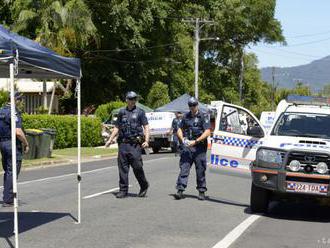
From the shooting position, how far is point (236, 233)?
9.36 m

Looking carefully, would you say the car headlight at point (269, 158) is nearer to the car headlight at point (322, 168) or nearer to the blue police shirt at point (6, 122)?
the car headlight at point (322, 168)

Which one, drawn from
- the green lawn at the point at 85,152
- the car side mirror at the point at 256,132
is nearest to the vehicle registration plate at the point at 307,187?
the car side mirror at the point at 256,132

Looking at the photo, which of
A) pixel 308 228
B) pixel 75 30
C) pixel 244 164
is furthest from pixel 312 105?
pixel 75 30

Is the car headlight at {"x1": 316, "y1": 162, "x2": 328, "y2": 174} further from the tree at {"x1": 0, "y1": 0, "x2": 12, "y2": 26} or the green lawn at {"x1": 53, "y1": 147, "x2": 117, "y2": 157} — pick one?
the tree at {"x1": 0, "y1": 0, "x2": 12, "y2": 26}

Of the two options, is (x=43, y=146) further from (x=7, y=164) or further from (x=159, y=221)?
(x=159, y=221)

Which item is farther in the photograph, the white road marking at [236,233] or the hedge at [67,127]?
the hedge at [67,127]

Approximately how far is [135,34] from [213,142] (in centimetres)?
3246

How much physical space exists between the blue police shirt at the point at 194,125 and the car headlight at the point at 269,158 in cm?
199

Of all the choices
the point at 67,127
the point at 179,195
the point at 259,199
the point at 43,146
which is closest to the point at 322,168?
the point at 259,199

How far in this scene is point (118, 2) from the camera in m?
43.7

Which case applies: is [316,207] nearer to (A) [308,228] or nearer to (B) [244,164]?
(B) [244,164]

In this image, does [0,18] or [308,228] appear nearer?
[308,228]

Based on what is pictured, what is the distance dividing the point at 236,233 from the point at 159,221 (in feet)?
4.34

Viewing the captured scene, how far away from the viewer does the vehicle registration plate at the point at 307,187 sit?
10.3m
